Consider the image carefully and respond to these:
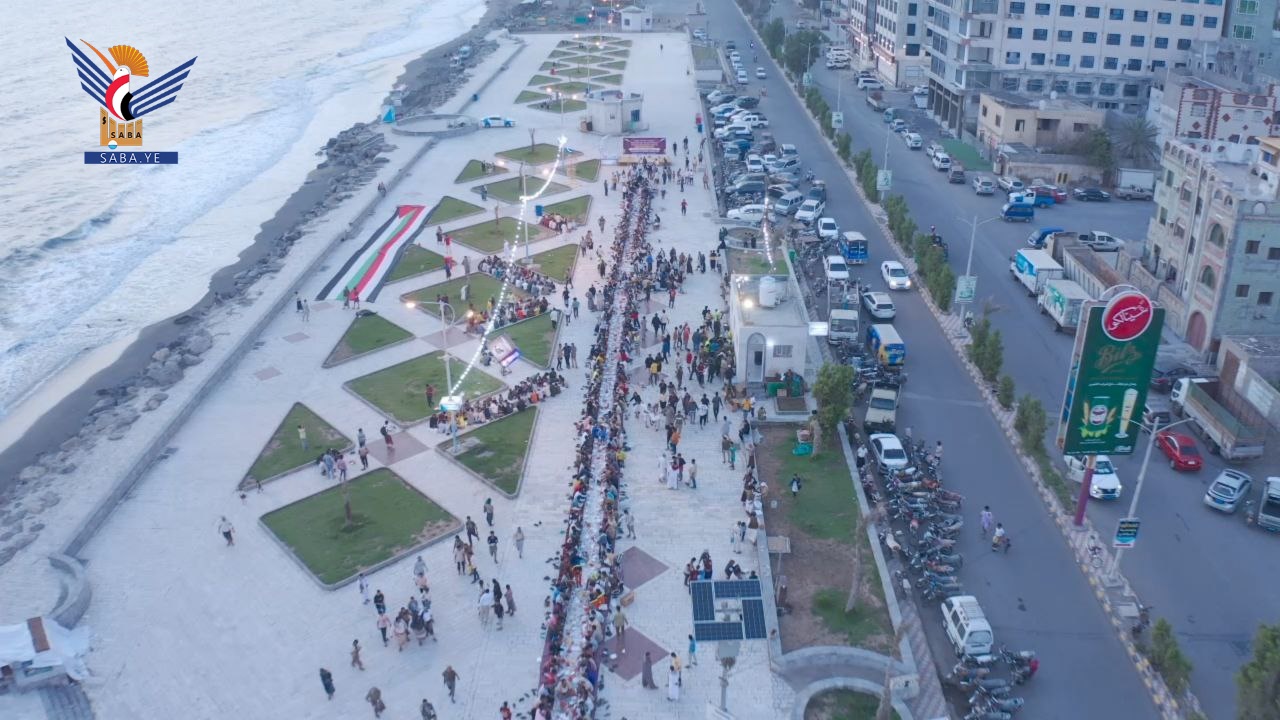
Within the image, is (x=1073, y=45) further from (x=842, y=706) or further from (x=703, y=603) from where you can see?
(x=703, y=603)

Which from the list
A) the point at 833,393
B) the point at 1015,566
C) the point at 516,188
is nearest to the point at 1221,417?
the point at 1015,566

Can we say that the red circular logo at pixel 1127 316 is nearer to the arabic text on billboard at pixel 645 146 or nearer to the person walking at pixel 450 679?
the person walking at pixel 450 679

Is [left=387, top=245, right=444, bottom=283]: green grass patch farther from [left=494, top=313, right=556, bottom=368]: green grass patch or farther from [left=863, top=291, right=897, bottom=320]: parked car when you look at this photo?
[left=863, top=291, right=897, bottom=320]: parked car

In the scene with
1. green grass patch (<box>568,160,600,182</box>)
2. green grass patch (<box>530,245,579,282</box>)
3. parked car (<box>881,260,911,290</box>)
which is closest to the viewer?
parked car (<box>881,260,911,290</box>)

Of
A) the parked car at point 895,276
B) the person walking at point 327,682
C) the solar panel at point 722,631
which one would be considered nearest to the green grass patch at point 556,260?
the parked car at point 895,276

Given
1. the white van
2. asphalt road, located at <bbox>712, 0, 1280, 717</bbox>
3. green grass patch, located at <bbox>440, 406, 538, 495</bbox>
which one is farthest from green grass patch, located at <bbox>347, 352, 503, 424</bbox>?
the white van
